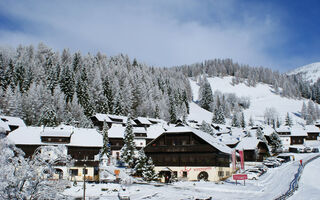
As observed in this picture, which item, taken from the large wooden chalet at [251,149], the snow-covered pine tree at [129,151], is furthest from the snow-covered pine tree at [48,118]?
the large wooden chalet at [251,149]

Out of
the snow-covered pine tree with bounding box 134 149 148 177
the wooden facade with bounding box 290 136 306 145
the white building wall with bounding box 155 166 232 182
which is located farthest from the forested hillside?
the wooden facade with bounding box 290 136 306 145

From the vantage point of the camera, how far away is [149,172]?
156 ft

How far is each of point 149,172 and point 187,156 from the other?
735 centimetres

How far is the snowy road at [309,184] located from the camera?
31.0m

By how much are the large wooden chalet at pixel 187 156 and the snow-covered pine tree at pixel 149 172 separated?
218cm

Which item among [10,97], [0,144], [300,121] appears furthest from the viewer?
[300,121]

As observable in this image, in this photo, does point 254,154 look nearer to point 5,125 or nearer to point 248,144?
point 248,144

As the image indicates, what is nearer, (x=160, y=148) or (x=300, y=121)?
(x=160, y=148)

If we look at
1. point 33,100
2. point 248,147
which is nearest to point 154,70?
point 33,100

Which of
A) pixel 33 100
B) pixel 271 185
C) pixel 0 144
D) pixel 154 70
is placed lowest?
pixel 271 185

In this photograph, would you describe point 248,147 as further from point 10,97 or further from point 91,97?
point 10,97

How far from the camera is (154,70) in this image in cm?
18612

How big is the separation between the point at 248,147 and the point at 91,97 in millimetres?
57116

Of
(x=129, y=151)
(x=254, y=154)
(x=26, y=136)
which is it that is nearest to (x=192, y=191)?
(x=129, y=151)
